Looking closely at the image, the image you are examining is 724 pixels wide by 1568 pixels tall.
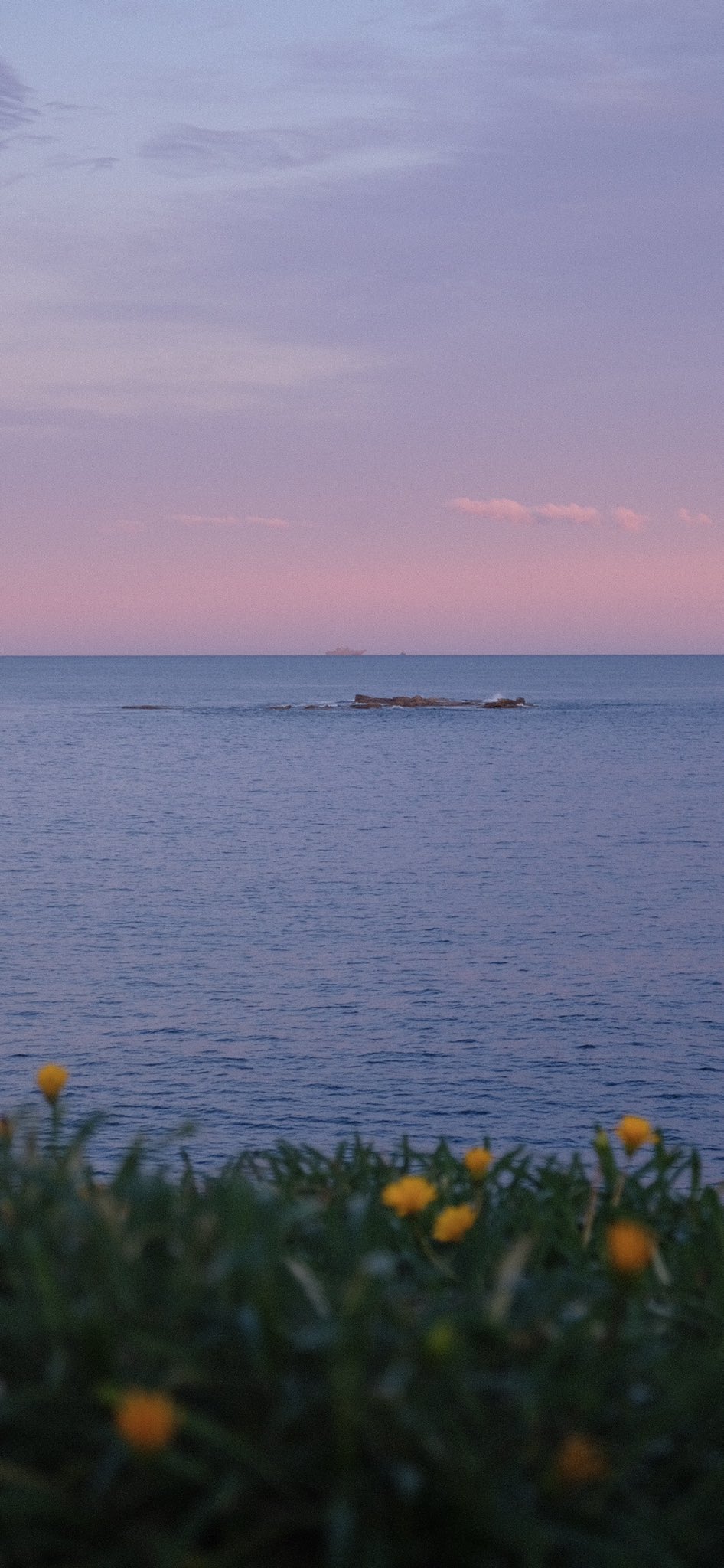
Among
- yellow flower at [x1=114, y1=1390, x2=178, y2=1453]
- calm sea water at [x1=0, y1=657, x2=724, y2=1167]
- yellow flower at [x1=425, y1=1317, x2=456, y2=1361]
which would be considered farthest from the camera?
calm sea water at [x1=0, y1=657, x2=724, y2=1167]

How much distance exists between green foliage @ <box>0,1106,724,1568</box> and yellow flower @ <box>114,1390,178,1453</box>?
89 millimetres

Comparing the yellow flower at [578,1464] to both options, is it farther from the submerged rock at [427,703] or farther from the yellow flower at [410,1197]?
the submerged rock at [427,703]

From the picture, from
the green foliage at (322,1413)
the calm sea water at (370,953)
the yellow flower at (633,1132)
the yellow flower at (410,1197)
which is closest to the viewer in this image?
the green foliage at (322,1413)

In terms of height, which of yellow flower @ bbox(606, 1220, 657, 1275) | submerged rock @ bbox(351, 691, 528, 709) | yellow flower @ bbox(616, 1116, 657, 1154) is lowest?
yellow flower @ bbox(616, 1116, 657, 1154)

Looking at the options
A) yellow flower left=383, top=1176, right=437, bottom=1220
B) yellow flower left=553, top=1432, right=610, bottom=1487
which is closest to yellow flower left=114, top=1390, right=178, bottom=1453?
yellow flower left=553, top=1432, right=610, bottom=1487

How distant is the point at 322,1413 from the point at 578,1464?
1.50ft

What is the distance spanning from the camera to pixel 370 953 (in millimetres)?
34938

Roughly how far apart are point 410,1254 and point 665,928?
35.6m

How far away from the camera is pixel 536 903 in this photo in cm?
4181

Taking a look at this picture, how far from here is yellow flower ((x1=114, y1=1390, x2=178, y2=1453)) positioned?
209 centimetres

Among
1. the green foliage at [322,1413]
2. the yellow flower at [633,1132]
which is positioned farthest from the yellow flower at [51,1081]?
the yellow flower at [633,1132]

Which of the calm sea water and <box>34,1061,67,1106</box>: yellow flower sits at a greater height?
<box>34,1061,67,1106</box>: yellow flower

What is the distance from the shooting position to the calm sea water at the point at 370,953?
24281 millimetres

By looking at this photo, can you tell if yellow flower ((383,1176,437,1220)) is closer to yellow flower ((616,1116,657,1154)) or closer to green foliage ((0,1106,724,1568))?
green foliage ((0,1106,724,1568))
